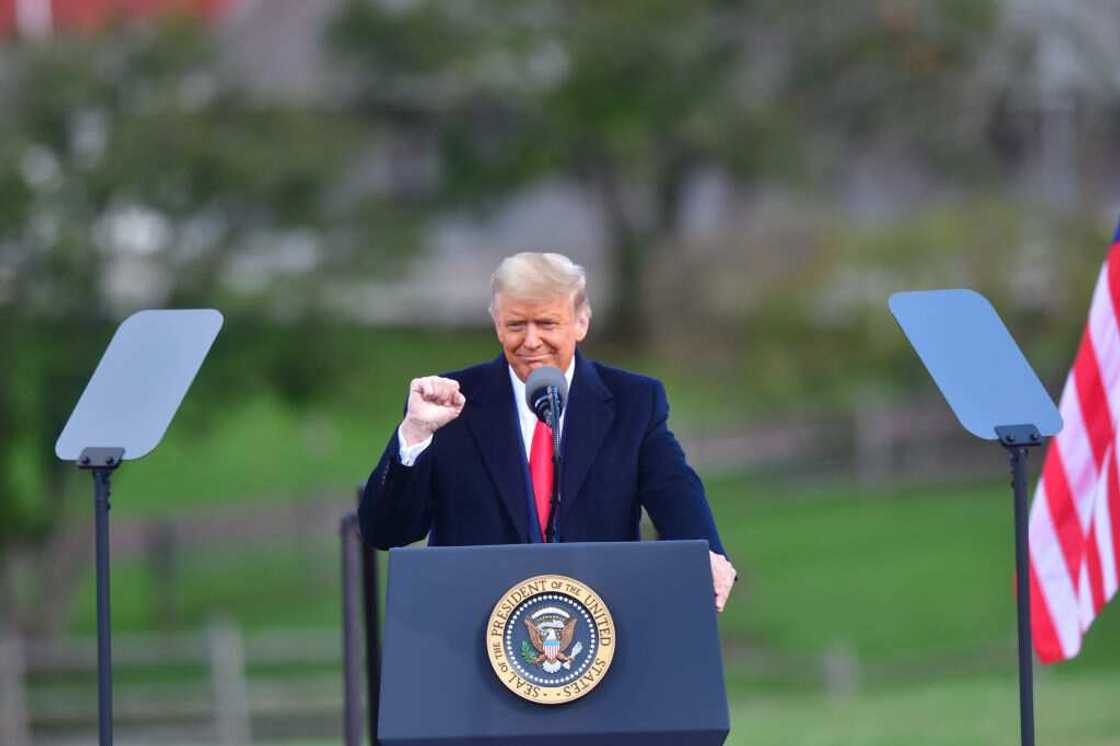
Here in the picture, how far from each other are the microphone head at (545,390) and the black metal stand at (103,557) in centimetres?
83

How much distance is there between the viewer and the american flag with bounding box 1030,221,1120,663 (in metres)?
5.22

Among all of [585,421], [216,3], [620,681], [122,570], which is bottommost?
[122,570]

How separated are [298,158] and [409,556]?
12476 millimetres

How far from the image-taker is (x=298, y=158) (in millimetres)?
15992

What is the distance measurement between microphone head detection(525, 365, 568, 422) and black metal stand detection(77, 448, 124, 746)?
0.83 m

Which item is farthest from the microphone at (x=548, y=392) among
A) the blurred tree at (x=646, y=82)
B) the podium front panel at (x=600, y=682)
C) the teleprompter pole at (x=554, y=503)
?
the blurred tree at (x=646, y=82)

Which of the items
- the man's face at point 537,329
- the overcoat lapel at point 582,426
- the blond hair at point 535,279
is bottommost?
the overcoat lapel at point 582,426

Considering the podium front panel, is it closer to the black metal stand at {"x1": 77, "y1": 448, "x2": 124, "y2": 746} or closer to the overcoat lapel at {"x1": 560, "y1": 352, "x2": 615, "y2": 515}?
the overcoat lapel at {"x1": 560, "y1": 352, "x2": 615, "y2": 515}

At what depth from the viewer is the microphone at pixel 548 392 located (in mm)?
3998

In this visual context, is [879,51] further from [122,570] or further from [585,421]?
[585,421]

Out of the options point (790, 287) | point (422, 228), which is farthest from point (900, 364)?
point (422, 228)

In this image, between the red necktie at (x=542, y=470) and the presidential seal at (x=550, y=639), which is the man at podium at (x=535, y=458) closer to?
the red necktie at (x=542, y=470)

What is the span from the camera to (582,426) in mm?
4266

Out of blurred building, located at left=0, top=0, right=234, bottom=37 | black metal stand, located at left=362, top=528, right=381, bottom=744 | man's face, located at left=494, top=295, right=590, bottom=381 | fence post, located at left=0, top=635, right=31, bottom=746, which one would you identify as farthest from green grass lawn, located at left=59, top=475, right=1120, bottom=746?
man's face, located at left=494, top=295, right=590, bottom=381
